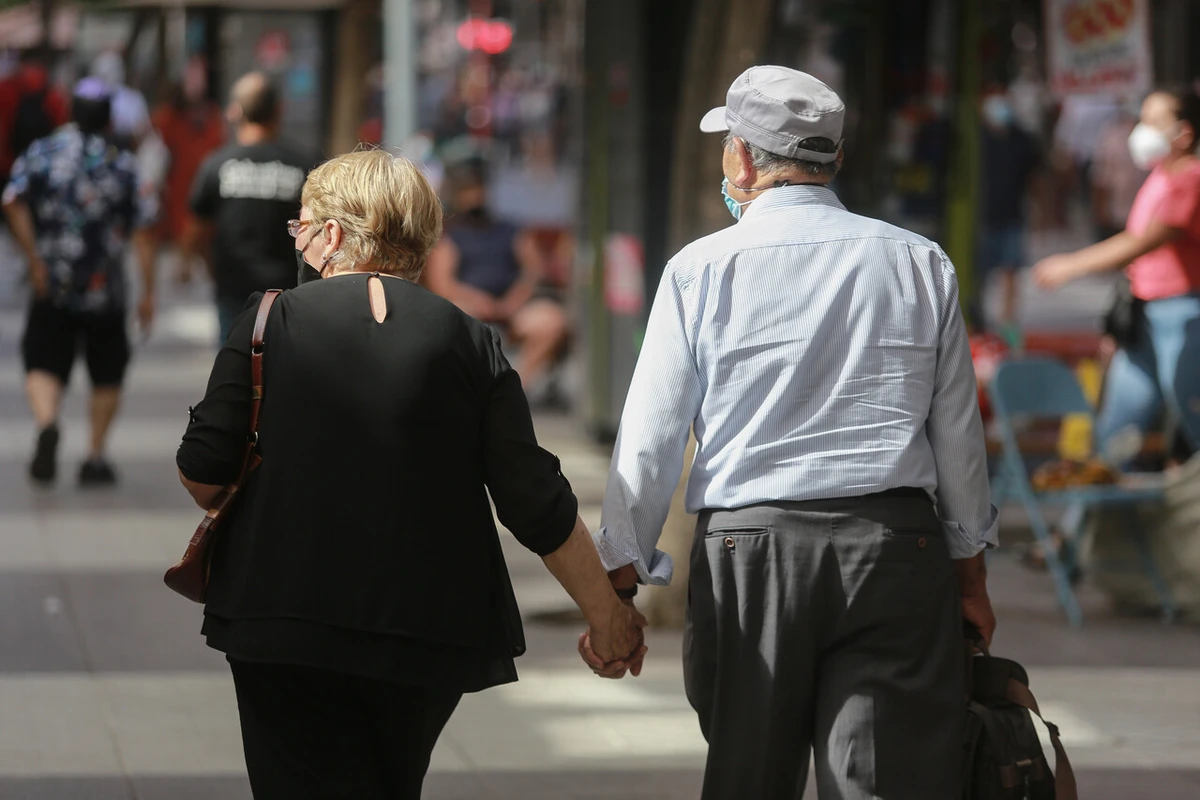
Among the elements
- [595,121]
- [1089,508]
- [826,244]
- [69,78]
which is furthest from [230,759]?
[69,78]

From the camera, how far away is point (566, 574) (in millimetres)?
3383

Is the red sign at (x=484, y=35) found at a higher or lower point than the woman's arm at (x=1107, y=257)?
lower

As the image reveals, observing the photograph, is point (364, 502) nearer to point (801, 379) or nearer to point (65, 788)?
point (801, 379)

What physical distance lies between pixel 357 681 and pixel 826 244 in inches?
44.0

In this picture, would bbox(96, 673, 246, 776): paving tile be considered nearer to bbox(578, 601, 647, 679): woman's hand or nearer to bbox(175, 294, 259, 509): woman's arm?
bbox(578, 601, 647, 679): woman's hand

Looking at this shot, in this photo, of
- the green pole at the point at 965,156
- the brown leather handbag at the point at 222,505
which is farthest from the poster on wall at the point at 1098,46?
the brown leather handbag at the point at 222,505

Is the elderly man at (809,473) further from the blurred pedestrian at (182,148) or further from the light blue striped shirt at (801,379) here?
the blurred pedestrian at (182,148)

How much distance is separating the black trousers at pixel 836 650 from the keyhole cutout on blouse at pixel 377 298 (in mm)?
707

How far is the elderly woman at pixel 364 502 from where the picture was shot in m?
3.15

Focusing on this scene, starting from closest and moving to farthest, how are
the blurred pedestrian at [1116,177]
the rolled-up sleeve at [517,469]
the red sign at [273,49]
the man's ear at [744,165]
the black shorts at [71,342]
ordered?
the rolled-up sleeve at [517,469], the man's ear at [744,165], the black shorts at [71,342], the blurred pedestrian at [1116,177], the red sign at [273,49]

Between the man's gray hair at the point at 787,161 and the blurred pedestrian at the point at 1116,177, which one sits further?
the blurred pedestrian at the point at 1116,177

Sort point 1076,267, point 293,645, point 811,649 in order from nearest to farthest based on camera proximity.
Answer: point 293,645
point 811,649
point 1076,267

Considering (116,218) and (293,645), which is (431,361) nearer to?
(293,645)

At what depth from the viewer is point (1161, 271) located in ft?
24.7
